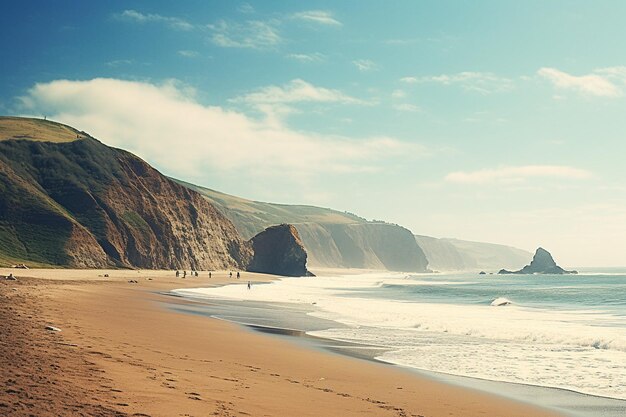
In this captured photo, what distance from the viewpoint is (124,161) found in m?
110

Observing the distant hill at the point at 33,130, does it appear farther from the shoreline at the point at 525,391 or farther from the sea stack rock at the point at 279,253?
the shoreline at the point at 525,391

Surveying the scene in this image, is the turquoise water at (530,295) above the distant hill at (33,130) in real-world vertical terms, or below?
below

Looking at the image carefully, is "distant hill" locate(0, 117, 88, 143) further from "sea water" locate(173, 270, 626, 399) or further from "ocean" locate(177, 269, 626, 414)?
"sea water" locate(173, 270, 626, 399)

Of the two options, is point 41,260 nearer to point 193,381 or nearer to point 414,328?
point 414,328

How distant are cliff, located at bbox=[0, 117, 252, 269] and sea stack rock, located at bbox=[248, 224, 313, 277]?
12136 millimetres

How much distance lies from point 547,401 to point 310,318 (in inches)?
734

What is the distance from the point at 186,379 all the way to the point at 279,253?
12665 centimetres

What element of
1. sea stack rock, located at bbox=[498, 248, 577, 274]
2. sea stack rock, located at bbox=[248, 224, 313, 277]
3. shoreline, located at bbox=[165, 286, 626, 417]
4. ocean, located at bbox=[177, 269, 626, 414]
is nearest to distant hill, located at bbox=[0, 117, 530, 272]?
sea stack rock, located at bbox=[248, 224, 313, 277]

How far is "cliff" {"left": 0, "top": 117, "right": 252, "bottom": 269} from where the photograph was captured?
77.2 meters

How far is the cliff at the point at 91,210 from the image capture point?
77.2 meters

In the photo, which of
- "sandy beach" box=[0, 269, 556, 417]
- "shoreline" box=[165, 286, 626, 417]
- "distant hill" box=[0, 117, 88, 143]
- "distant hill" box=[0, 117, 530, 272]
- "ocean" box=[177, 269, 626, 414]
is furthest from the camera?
"distant hill" box=[0, 117, 88, 143]

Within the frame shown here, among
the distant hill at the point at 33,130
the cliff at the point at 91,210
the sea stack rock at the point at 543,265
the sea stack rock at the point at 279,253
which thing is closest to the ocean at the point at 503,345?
the cliff at the point at 91,210

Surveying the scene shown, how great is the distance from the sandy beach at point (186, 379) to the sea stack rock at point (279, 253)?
382ft

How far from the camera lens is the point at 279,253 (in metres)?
136
